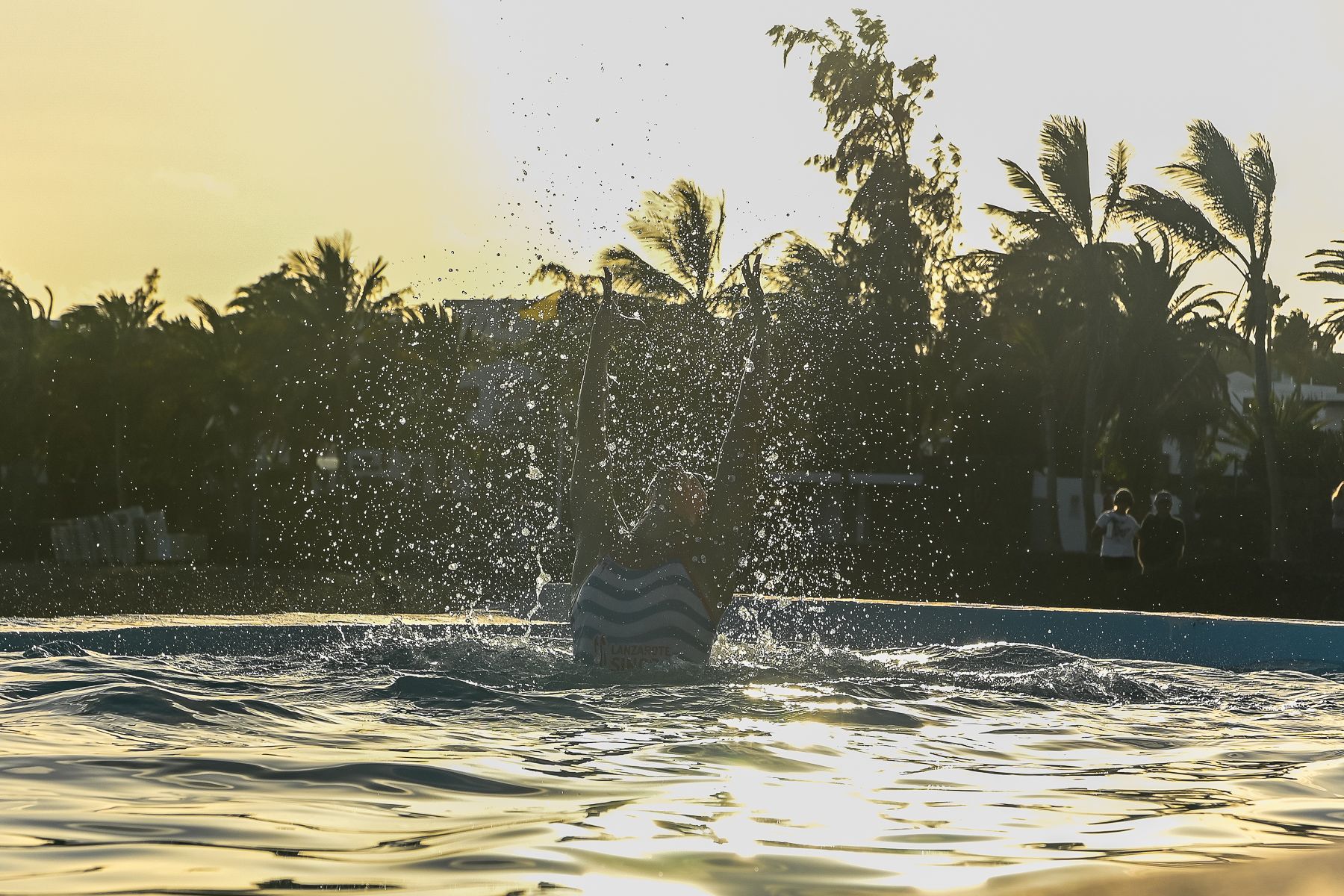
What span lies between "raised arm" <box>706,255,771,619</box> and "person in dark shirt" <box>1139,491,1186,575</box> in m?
8.40

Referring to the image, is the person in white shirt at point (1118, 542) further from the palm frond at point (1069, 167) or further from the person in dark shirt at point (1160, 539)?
the palm frond at point (1069, 167)

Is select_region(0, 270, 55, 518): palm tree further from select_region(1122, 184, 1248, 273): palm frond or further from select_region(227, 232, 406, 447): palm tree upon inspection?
select_region(1122, 184, 1248, 273): palm frond

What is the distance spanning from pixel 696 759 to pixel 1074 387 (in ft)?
94.7

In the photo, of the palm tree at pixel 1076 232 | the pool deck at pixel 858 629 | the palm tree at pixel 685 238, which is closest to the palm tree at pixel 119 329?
the palm tree at pixel 685 238

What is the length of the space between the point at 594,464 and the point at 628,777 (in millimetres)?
3073

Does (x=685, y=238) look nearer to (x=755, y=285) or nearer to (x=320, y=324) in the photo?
(x=320, y=324)

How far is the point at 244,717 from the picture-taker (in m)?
5.17

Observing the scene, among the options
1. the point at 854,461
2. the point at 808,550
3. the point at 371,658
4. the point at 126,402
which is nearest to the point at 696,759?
the point at 371,658

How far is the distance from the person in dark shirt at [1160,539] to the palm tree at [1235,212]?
12.4 m

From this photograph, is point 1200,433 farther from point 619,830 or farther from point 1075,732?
point 619,830

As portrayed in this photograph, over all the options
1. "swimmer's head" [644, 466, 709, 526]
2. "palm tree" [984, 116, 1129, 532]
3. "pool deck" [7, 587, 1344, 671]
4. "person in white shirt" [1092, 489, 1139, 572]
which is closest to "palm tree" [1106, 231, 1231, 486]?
"palm tree" [984, 116, 1129, 532]

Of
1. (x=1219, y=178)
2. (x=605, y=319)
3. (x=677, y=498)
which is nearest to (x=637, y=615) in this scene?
(x=677, y=498)

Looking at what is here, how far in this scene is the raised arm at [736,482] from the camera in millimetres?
6664

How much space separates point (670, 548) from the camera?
6504 millimetres
